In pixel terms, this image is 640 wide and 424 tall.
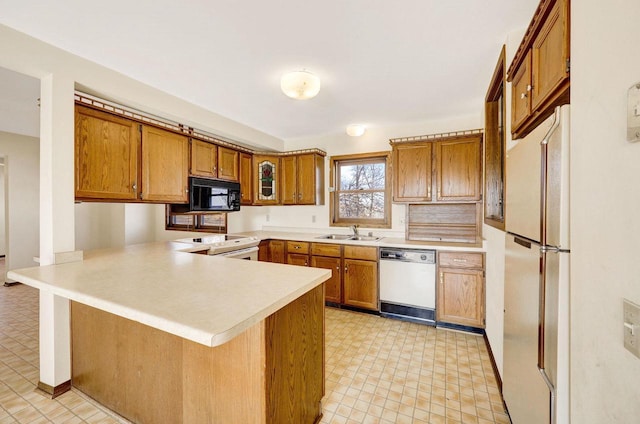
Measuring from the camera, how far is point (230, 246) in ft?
9.62

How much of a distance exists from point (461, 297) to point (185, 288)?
2.62 m

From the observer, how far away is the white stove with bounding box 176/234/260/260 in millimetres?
2799

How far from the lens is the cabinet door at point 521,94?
1.32 metres

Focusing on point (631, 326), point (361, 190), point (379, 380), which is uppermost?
point (361, 190)

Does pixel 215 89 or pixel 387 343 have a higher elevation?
pixel 215 89

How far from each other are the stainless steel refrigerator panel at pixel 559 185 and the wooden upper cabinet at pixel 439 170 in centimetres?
220

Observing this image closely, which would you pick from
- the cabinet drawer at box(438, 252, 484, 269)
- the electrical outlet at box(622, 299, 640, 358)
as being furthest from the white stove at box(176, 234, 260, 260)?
the electrical outlet at box(622, 299, 640, 358)

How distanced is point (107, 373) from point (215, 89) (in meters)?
2.42

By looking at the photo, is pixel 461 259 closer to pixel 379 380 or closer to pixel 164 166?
pixel 379 380

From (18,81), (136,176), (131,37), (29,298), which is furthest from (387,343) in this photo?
(29,298)

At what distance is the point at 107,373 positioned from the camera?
1.64 meters

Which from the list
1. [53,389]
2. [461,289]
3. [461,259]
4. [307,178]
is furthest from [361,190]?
[53,389]

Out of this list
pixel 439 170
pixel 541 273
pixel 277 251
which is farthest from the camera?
pixel 277 251

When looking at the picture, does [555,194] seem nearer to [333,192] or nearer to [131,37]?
[131,37]
